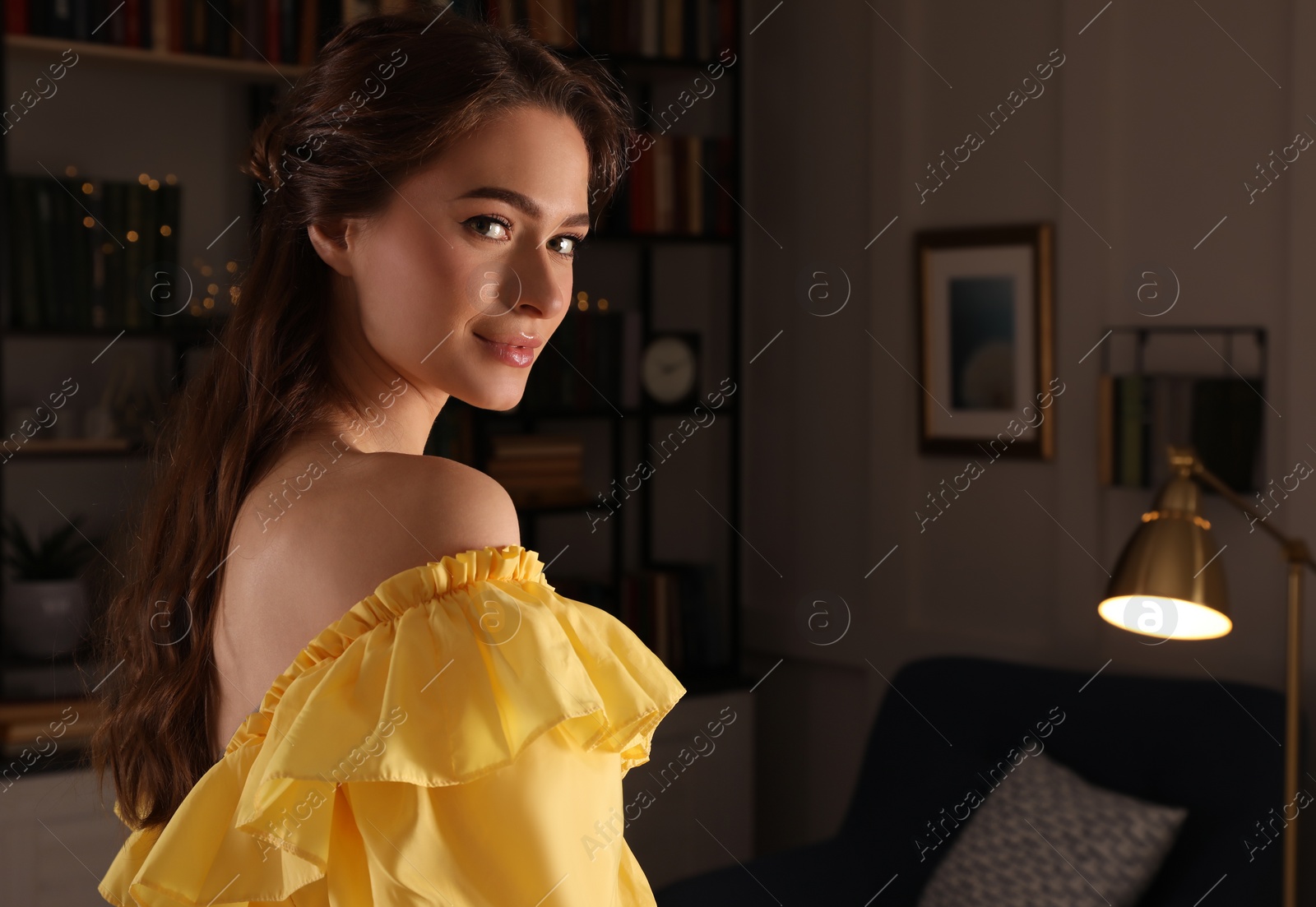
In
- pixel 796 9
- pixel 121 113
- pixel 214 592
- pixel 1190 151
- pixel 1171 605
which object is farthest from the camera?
pixel 796 9

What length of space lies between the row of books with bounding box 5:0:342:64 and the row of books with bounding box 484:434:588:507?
1.04m

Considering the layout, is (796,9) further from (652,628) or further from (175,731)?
(175,731)

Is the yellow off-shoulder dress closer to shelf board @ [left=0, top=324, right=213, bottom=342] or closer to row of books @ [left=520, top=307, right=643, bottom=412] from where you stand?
shelf board @ [left=0, top=324, right=213, bottom=342]

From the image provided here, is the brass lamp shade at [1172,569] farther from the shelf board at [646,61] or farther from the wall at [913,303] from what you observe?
the shelf board at [646,61]

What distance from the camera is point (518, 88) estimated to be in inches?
36.1

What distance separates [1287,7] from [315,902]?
252 centimetres

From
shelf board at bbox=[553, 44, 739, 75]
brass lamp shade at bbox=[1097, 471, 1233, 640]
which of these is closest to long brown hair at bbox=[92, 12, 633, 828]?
brass lamp shade at bbox=[1097, 471, 1233, 640]

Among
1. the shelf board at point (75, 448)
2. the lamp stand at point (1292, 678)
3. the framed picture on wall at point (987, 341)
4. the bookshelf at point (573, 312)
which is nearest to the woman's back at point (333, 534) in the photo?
the lamp stand at point (1292, 678)

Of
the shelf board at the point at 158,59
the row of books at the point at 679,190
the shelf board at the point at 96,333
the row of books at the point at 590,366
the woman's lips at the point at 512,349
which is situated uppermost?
the shelf board at the point at 158,59

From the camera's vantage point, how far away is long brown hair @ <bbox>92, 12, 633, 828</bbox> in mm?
908

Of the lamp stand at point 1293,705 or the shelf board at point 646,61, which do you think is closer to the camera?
the lamp stand at point 1293,705

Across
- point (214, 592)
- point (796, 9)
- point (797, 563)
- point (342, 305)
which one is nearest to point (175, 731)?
point (214, 592)

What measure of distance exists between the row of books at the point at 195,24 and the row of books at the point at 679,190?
0.85 meters

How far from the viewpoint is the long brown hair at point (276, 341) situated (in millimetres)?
908
